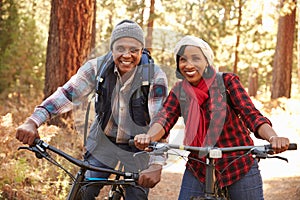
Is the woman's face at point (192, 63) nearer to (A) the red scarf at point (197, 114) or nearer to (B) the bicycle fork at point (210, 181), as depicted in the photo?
(A) the red scarf at point (197, 114)

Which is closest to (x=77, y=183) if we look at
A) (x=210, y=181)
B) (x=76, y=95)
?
(x=210, y=181)

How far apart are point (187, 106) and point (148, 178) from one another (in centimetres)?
66

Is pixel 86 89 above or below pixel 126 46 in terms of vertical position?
below

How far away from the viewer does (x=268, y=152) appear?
288 centimetres

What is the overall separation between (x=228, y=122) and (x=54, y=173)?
147 inches

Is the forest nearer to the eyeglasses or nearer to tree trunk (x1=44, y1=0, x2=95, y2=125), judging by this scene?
tree trunk (x1=44, y1=0, x2=95, y2=125)

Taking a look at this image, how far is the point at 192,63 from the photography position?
11.1 ft

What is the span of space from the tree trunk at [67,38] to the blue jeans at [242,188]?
6263 mm

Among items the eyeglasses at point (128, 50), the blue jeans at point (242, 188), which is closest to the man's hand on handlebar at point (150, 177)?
the blue jeans at point (242, 188)

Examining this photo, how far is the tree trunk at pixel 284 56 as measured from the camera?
1981 cm

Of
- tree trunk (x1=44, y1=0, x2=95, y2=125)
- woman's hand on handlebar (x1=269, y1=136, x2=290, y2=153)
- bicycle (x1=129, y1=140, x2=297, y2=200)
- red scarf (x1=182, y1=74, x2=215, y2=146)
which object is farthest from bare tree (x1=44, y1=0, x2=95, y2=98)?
woman's hand on handlebar (x1=269, y1=136, x2=290, y2=153)

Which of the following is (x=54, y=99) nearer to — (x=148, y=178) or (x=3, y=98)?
(x=148, y=178)

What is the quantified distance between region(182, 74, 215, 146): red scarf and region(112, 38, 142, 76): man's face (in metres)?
→ 0.51

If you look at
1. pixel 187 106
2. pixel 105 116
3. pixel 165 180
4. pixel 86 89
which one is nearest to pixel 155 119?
pixel 187 106
